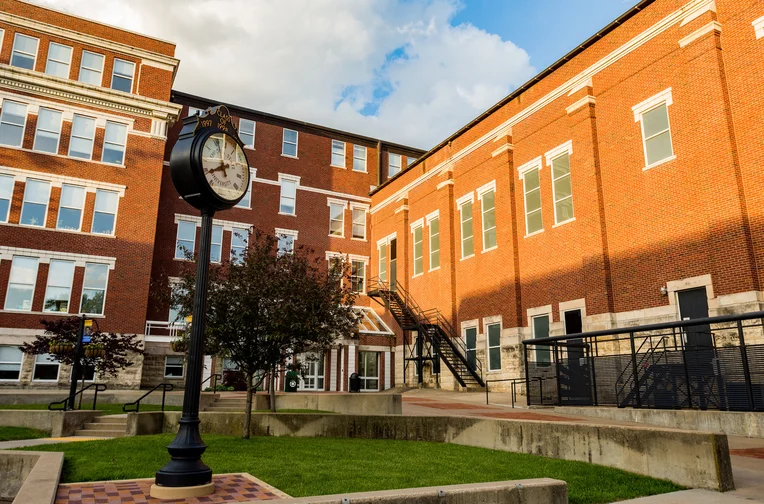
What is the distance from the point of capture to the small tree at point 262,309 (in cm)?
1174

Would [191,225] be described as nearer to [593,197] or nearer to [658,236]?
[593,197]

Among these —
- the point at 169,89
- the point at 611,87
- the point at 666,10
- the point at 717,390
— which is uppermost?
the point at 169,89

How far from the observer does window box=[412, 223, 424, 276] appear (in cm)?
3193

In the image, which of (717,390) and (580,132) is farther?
(580,132)

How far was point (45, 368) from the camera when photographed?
81.3 feet

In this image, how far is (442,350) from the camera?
27.5 m

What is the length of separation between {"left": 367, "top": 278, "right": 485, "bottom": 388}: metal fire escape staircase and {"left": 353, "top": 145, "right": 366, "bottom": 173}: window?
29.3ft

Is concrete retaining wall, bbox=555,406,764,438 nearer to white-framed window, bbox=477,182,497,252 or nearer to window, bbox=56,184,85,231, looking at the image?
white-framed window, bbox=477,182,497,252

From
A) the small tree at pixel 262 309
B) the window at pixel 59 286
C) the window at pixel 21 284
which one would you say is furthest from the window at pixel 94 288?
the small tree at pixel 262 309

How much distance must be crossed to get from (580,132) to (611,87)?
1912mm

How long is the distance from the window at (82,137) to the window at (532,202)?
21.1 meters

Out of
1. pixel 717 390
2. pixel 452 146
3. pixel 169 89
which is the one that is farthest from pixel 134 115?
pixel 717 390

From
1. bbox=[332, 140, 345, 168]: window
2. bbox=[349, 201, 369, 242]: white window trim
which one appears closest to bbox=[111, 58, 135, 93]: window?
bbox=[332, 140, 345, 168]: window

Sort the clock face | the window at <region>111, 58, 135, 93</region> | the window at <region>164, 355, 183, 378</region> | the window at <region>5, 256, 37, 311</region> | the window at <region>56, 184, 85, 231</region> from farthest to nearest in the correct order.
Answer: the window at <region>111, 58, 135, 93</region>, the window at <region>164, 355, 183, 378</region>, the window at <region>56, 184, 85, 231</region>, the window at <region>5, 256, 37, 311</region>, the clock face
